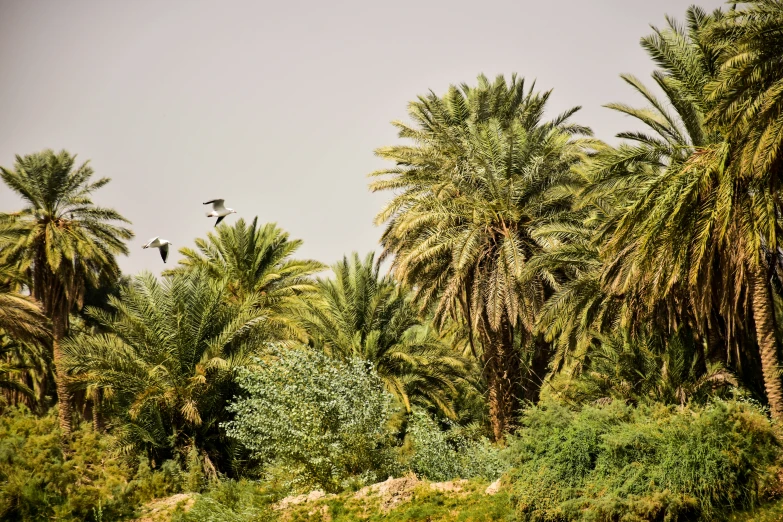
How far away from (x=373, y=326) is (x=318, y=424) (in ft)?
27.6

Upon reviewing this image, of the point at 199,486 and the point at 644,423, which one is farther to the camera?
the point at 199,486

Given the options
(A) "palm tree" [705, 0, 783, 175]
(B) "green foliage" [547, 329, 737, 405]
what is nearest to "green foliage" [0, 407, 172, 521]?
(B) "green foliage" [547, 329, 737, 405]

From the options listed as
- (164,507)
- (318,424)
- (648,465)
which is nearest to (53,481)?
(164,507)

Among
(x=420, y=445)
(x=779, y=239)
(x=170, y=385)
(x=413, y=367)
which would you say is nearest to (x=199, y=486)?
(x=170, y=385)

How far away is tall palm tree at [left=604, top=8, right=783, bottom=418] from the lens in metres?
12.9

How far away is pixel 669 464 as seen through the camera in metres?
11.0

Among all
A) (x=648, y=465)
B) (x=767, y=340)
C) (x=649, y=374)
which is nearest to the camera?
(x=648, y=465)

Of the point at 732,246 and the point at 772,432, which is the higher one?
the point at 732,246

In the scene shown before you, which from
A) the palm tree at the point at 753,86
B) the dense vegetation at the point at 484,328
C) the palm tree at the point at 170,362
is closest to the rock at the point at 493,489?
the dense vegetation at the point at 484,328

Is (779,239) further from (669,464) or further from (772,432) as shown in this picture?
(669,464)

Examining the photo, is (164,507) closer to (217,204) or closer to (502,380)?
(217,204)

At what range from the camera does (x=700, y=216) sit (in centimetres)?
1347

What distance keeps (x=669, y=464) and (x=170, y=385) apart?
1258 cm

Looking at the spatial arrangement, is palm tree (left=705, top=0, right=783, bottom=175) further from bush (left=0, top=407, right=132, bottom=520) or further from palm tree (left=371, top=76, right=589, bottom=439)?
bush (left=0, top=407, right=132, bottom=520)
